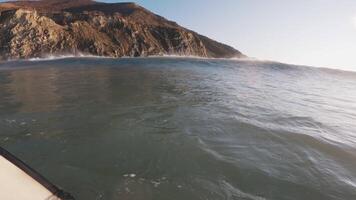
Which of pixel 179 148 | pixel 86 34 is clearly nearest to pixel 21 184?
pixel 179 148

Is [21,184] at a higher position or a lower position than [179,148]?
higher

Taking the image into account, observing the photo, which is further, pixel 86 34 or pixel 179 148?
pixel 86 34

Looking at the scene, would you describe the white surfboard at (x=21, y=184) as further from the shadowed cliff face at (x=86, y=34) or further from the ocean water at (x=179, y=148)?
the shadowed cliff face at (x=86, y=34)

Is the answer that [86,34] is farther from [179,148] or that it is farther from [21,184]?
[21,184]

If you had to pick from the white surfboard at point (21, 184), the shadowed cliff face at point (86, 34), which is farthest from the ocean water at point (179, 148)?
the shadowed cliff face at point (86, 34)

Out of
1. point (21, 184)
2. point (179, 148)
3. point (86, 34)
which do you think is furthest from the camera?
point (86, 34)

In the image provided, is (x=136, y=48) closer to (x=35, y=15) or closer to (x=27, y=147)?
(x=35, y=15)

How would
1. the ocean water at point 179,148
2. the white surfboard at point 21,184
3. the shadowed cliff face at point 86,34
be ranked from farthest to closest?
the shadowed cliff face at point 86,34 → the ocean water at point 179,148 → the white surfboard at point 21,184
